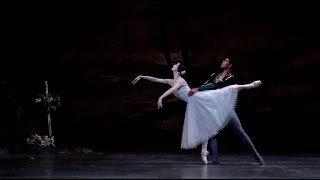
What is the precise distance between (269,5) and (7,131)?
7580 millimetres

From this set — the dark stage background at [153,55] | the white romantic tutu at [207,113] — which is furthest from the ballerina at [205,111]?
the dark stage background at [153,55]

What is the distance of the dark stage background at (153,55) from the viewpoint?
47.7 ft

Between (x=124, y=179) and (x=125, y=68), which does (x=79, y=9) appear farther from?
(x=124, y=179)

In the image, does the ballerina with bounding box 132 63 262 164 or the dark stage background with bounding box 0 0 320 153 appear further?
the dark stage background with bounding box 0 0 320 153

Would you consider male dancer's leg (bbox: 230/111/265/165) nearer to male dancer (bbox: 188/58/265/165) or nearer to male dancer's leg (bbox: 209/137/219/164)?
male dancer (bbox: 188/58/265/165)

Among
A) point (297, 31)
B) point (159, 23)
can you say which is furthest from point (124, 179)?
point (297, 31)

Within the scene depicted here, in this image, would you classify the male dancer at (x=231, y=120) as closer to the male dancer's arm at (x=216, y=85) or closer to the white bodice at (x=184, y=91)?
the male dancer's arm at (x=216, y=85)

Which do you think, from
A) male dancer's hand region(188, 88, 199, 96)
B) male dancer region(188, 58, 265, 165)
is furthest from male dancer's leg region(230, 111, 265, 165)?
male dancer's hand region(188, 88, 199, 96)

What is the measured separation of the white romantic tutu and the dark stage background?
752 centimetres

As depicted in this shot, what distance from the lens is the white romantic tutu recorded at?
22.5 ft

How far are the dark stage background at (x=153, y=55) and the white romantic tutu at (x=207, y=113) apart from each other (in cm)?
752

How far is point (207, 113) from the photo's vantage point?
6980mm

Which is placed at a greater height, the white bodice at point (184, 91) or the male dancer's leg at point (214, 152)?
the white bodice at point (184, 91)

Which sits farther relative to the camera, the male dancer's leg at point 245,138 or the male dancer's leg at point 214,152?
the male dancer's leg at point 214,152
